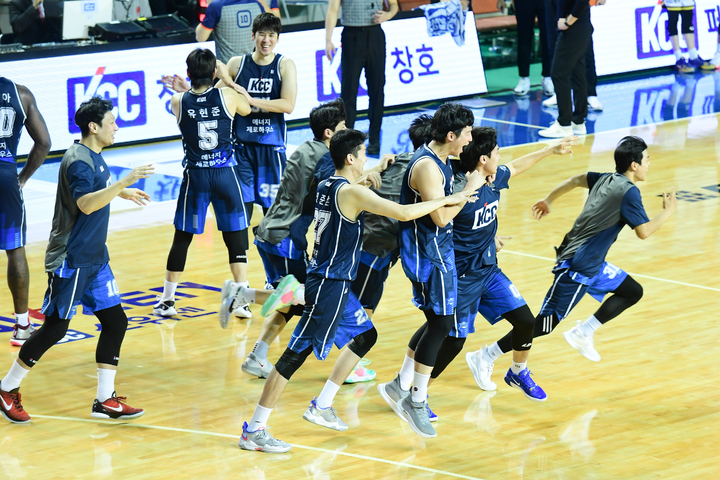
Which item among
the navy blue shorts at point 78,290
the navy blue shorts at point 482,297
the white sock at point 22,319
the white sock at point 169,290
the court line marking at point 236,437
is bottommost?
the court line marking at point 236,437

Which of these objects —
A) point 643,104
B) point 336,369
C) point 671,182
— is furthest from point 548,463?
point 643,104

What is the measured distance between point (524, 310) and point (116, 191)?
249 centimetres

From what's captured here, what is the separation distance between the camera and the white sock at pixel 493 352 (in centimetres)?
687

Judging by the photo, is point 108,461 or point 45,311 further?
point 45,311

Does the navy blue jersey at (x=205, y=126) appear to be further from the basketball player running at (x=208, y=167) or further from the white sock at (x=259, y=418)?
the white sock at (x=259, y=418)

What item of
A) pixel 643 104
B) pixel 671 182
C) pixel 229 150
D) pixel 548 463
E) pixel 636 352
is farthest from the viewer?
pixel 643 104

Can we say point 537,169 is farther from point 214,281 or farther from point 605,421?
point 605,421

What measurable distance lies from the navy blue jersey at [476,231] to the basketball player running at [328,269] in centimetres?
45

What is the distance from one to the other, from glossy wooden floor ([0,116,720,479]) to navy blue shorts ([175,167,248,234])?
2.53ft

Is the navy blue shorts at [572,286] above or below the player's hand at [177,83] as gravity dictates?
below

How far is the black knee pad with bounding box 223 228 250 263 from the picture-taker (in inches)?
319

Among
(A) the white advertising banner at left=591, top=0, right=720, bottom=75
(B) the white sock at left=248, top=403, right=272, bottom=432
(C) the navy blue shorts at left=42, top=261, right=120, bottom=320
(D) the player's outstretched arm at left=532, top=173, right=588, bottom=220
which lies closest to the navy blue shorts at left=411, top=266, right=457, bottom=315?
(B) the white sock at left=248, top=403, right=272, bottom=432

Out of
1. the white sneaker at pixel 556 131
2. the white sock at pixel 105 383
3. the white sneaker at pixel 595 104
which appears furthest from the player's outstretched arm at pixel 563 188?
the white sneaker at pixel 595 104

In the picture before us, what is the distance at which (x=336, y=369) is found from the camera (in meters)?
6.20
